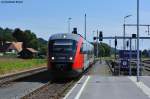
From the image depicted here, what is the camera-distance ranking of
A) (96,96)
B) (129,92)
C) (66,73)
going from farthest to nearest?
(66,73), (129,92), (96,96)

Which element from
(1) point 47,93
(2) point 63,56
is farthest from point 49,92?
(2) point 63,56

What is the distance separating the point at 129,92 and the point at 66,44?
12.2 meters

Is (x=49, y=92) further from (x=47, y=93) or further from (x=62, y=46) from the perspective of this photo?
(x=62, y=46)

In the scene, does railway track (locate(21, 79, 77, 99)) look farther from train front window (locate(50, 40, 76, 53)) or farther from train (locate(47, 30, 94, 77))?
train front window (locate(50, 40, 76, 53))

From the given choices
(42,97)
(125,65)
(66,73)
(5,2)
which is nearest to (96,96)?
(42,97)

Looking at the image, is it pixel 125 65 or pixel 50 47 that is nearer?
pixel 50 47

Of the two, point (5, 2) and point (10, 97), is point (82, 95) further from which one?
point (5, 2)

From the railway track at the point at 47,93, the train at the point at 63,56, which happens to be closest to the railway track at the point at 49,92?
the railway track at the point at 47,93

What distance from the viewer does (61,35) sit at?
37125 millimetres

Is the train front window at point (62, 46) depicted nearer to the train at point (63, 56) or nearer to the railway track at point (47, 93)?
the train at point (63, 56)

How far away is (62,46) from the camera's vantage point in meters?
36.0

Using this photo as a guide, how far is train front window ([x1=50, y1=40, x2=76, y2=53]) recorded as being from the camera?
35.8 metres

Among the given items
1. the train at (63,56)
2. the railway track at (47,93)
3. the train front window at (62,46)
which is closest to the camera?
the railway track at (47,93)

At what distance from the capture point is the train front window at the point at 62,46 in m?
35.8
